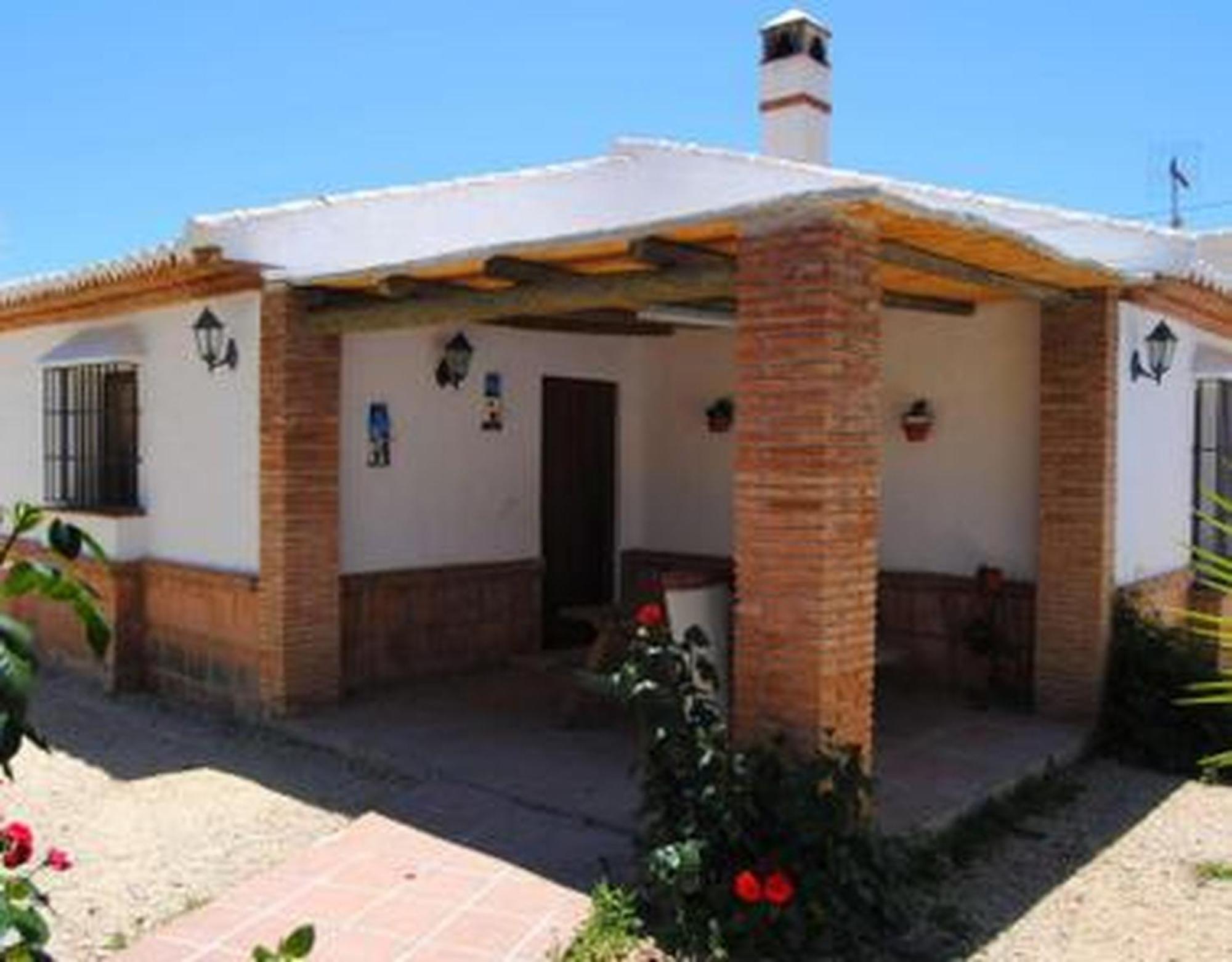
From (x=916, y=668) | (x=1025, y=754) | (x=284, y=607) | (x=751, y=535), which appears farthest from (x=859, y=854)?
(x=284, y=607)

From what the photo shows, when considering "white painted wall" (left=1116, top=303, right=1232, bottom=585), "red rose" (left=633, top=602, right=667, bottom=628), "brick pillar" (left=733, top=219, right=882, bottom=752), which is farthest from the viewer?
"white painted wall" (left=1116, top=303, right=1232, bottom=585)

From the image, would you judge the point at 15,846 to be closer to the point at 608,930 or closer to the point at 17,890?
the point at 17,890

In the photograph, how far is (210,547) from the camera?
29.5 feet

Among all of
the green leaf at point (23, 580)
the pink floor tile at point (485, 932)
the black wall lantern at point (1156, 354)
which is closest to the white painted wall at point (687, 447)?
the black wall lantern at point (1156, 354)

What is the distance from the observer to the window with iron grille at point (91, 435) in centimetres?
1013

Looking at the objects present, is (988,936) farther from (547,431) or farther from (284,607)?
(547,431)

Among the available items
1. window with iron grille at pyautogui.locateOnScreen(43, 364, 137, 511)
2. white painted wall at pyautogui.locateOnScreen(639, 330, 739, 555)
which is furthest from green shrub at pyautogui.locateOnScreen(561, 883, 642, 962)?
window with iron grille at pyautogui.locateOnScreen(43, 364, 137, 511)

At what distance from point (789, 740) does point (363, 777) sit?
111 inches

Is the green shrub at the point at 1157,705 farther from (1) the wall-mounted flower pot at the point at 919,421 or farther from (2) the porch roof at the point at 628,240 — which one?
(2) the porch roof at the point at 628,240

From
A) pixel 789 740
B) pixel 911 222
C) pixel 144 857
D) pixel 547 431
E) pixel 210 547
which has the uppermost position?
pixel 911 222

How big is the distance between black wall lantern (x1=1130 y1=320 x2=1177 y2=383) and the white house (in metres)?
0.03

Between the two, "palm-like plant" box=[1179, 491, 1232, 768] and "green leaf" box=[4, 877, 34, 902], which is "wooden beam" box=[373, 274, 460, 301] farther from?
"green leaf" box=[4, 877, 34, 902]

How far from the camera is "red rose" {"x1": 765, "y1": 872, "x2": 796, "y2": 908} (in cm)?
475

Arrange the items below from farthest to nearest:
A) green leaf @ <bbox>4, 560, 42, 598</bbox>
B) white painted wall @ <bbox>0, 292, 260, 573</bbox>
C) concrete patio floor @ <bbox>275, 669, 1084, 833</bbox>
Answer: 1. white painted wall @ <bbox>0, 292, 260, 573</bbox>
2. concrete patio floor @ <bbox>275, 669, 1084, 833</bbox>
3. green leaf @ <bbox>4, 560, 42, 598</bbox>
